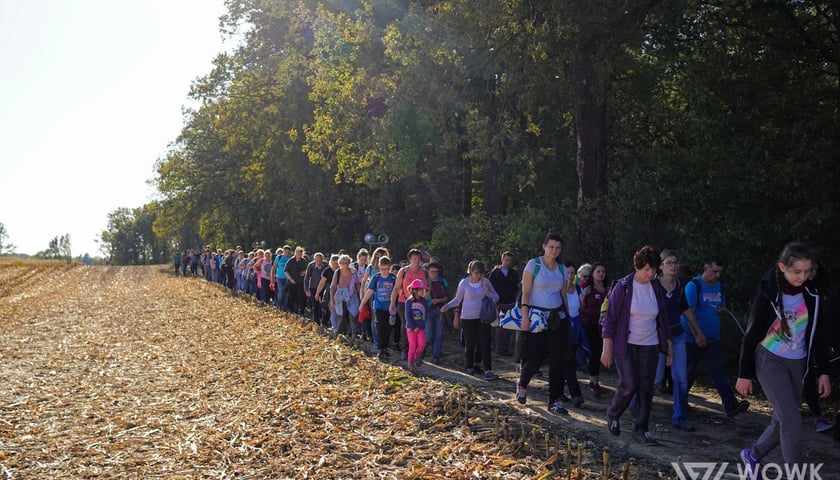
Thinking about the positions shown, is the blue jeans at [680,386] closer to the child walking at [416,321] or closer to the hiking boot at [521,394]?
the hiking boot at [521,394]

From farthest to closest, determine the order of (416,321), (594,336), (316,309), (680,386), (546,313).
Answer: (316,309) → (416,321) → (594,336) → (546,313) → (680,386)

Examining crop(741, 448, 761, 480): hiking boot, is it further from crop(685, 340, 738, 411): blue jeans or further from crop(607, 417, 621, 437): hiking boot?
crop(685, 340, 738, 411): blue jeans

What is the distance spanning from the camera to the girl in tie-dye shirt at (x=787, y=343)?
5973 millimetres

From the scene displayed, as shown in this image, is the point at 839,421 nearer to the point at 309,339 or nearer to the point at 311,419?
the point at 311,419

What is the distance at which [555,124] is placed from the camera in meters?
25.5

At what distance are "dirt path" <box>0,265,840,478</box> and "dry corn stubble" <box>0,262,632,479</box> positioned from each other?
0.02 metres

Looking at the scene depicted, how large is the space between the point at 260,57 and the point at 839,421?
41.3 meters

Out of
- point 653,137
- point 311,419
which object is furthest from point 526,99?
point 311,419

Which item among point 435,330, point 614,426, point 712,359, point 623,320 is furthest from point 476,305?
point 623,320

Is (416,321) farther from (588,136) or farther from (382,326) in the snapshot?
(588,136)

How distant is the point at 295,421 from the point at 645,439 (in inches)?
154

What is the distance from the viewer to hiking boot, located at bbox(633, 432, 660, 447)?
25.9 feet

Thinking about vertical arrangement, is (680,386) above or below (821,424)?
above

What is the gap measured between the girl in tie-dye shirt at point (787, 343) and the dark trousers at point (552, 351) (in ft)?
11.0
